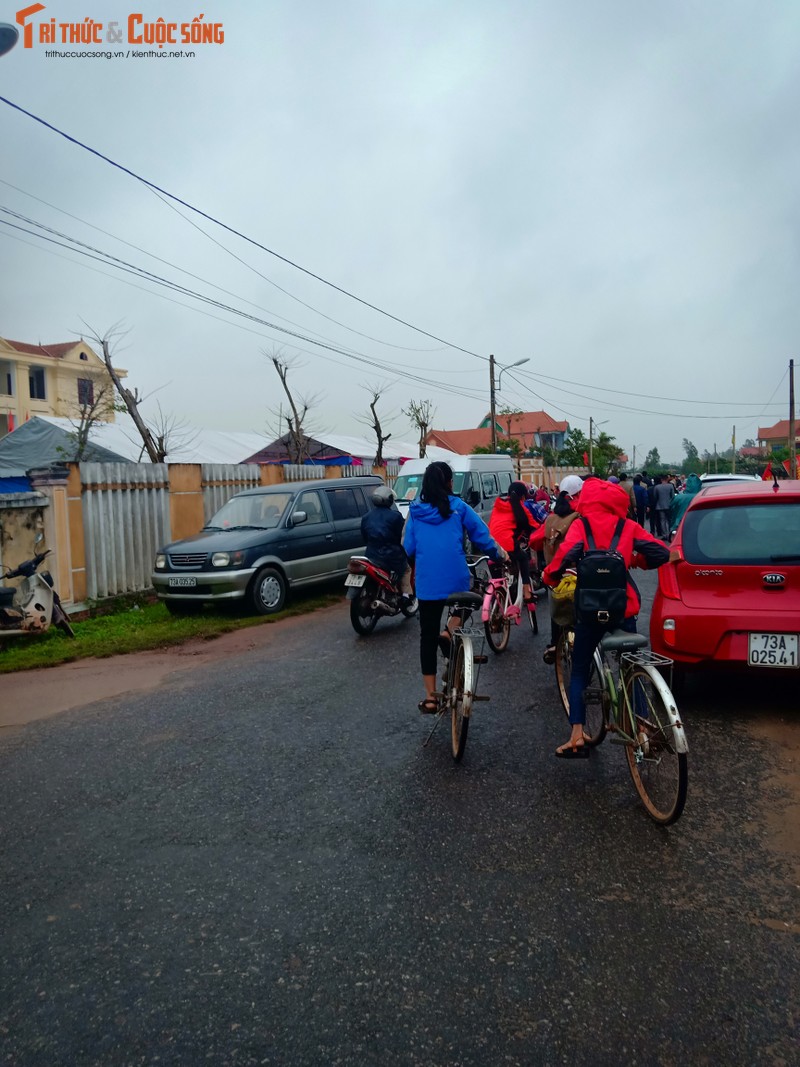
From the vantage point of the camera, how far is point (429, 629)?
528 cm

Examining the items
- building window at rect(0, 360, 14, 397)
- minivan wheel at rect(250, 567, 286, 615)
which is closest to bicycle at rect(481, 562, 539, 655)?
minivan wheel at rect(250, 567, 286, 615)

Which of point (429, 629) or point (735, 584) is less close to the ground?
point (735, 584)

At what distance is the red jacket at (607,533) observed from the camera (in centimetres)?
465

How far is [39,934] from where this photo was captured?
3.12m

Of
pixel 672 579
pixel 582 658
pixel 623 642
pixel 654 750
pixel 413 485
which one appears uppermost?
pixel 413 485

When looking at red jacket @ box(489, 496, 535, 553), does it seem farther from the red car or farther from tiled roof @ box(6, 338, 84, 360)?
tiled roof @ box(6, 338, 84, 360)

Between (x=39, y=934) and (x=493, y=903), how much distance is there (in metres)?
1.80

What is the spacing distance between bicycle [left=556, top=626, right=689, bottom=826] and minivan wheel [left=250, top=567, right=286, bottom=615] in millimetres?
6887

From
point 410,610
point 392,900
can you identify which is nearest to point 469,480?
point 410,610

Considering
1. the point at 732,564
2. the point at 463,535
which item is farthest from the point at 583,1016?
the point at 732,564

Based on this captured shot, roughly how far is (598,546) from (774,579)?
1.53 m

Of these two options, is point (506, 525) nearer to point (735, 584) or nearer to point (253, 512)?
point (735, 584)

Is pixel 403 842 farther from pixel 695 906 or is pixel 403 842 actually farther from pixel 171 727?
pixel 171 727

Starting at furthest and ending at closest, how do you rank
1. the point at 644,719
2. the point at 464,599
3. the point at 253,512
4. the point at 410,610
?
the point at 253,512 → the point at 410,610 → the point at 464,599 → the point at 644,719
